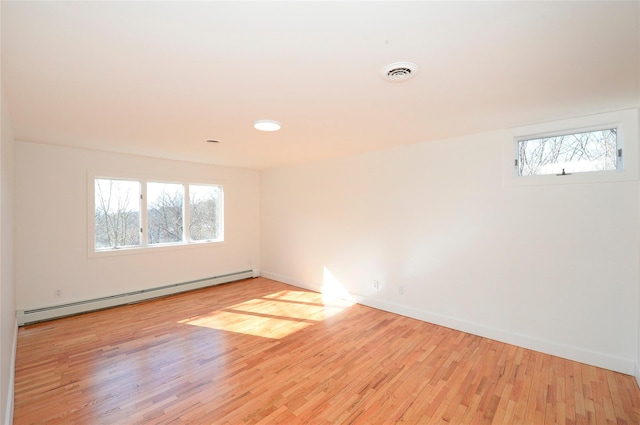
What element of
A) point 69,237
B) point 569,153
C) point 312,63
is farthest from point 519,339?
point 69,237

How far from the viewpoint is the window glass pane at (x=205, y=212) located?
527 centimetres

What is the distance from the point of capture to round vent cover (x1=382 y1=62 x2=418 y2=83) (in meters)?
1.70

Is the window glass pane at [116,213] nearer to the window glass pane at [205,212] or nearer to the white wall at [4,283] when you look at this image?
the window glass pane at [205,212]

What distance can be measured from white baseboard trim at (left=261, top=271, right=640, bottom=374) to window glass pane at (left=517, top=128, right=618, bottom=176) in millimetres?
1761

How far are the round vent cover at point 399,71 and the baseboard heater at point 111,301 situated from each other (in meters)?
4.79

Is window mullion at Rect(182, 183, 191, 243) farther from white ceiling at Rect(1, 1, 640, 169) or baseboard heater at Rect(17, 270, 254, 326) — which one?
white ceiling at Rect(1, 1, 640, 169)

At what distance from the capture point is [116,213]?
4359 mm

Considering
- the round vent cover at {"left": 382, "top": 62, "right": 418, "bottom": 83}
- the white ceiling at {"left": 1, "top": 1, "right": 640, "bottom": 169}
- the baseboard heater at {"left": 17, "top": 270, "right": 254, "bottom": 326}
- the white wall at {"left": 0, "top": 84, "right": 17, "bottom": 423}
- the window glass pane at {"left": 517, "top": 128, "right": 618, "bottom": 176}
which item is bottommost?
the baseboard heater at {"left": 17, "top": 270, "right": 254, "bottom": 326}

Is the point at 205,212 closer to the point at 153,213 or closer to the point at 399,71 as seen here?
the point at 153,213

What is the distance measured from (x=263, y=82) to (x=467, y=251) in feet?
9.69

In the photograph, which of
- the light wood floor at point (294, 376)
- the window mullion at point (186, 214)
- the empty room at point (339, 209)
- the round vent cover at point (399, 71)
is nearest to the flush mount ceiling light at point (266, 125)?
the empty room at point (339, 209)

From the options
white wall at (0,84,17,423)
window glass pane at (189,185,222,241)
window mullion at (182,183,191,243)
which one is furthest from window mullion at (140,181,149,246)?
white wall at (0,84,17,423)

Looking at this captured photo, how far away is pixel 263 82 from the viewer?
1930 mm

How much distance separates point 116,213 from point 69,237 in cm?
65
